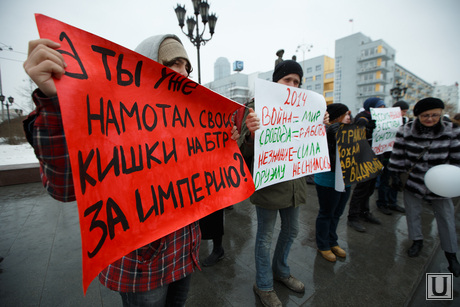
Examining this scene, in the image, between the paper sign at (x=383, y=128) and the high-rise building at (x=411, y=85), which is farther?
the high-rise building at (x=411, y=85)

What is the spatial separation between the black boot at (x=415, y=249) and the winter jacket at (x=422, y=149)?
69cm

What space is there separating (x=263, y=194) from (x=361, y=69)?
63527mm

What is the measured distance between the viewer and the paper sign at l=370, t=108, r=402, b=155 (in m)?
3.59

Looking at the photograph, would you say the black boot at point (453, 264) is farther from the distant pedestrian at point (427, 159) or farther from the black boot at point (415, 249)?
the black boot at point (415, 249)

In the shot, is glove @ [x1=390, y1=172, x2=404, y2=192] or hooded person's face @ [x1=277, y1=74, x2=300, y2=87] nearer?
hooded person's face @ [x1=277, y1=74, x2=300, y2=87]

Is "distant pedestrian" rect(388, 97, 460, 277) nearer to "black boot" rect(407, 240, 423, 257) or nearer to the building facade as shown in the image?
"black boot" rect(407, 240, 423, 257)

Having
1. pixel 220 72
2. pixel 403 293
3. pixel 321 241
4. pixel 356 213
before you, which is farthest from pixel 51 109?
pixel 220 72

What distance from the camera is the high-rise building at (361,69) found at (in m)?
49.6

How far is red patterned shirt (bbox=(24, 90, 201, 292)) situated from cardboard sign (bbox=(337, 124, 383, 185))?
2007 mm

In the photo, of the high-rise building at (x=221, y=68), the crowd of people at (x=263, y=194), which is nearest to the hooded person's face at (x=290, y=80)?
the crowd of people at (x=263, y=194)

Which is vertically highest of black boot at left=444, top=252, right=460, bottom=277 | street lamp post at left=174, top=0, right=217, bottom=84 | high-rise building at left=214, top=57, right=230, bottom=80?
high-rise building at left=214, top=57, right=230, bottom=80

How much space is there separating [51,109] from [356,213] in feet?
13.9

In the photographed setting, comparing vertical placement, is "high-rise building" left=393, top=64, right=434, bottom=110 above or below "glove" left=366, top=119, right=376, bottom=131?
above

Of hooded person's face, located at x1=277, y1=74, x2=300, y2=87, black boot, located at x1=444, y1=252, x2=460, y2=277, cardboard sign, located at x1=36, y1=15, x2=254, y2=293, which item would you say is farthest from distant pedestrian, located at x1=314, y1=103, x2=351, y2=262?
cardboard sign, located at x1=36, y1=15, x2=254, y2=293
